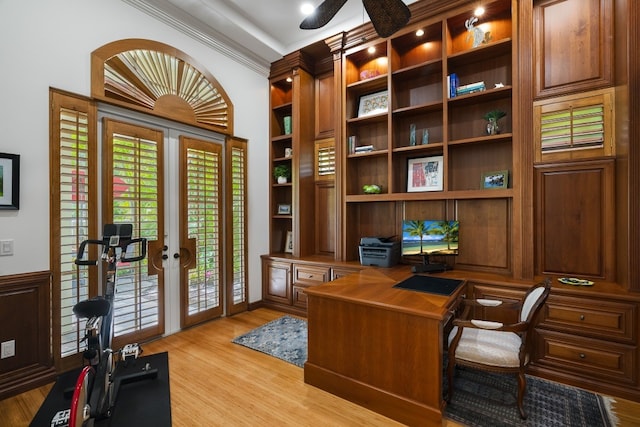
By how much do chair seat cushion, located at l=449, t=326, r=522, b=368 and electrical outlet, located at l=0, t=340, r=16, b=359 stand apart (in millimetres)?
3141

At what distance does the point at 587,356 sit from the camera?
7.12ft

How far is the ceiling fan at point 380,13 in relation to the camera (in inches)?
78.4

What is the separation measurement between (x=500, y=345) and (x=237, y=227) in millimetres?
3000

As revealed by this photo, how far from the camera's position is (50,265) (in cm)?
231

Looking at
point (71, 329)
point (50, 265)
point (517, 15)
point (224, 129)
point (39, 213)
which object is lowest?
point (71, 329)

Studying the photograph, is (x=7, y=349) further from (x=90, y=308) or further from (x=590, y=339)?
(x=590, y=339)

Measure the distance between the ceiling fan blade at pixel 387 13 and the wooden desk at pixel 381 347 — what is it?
6.40 ft

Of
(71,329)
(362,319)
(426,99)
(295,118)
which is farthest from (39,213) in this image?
(426,99)

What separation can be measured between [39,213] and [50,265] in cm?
41

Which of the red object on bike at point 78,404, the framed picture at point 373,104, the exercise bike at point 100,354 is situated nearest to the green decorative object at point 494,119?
the framed picture at point 373,104

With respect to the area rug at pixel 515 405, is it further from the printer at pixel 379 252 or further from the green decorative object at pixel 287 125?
the green decorative object at pixel 287 125

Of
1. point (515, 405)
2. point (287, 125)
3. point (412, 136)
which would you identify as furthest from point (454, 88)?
point (515, 405)

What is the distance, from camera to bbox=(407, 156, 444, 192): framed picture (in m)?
3.21

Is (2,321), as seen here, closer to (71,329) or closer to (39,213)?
(71,329)
